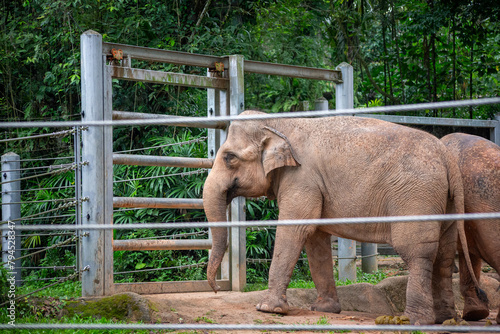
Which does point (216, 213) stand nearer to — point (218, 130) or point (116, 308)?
point (116, 308)

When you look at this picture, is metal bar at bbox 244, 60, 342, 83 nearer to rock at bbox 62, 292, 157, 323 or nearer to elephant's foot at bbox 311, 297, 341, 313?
elephant's foot at bbox 311, 297, 341, 313

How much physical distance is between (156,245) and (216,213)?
80 centimetres

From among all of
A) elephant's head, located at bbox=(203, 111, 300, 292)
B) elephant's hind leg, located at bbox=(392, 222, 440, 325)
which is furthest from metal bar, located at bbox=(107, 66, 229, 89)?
elephant's hind leg, located at bbox=(392, 222, 440, 325)

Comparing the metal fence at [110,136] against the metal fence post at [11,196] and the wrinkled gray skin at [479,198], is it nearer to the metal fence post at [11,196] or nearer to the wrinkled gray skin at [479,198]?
the wrinkled gray skin at [479,198]

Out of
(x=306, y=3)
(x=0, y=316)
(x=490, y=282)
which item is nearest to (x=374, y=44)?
(x=306, y=3)

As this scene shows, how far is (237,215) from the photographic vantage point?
256 inches

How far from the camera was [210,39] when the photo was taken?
1029 cm

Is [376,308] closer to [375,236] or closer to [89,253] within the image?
[375,236]

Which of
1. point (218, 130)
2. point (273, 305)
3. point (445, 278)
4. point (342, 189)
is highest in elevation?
point (218, 130)

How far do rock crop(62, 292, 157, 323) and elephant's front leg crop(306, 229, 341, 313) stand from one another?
1.70 metres

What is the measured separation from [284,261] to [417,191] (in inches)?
50.1

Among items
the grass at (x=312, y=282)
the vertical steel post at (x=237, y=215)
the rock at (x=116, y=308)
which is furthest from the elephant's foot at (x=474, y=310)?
the rock at (x=116, y=308)

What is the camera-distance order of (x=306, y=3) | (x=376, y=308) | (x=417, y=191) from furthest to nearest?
(x=306, y=3)
(x=376, y=308)
(x=417, y=191)

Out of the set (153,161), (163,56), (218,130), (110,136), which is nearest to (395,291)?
(218,130)
